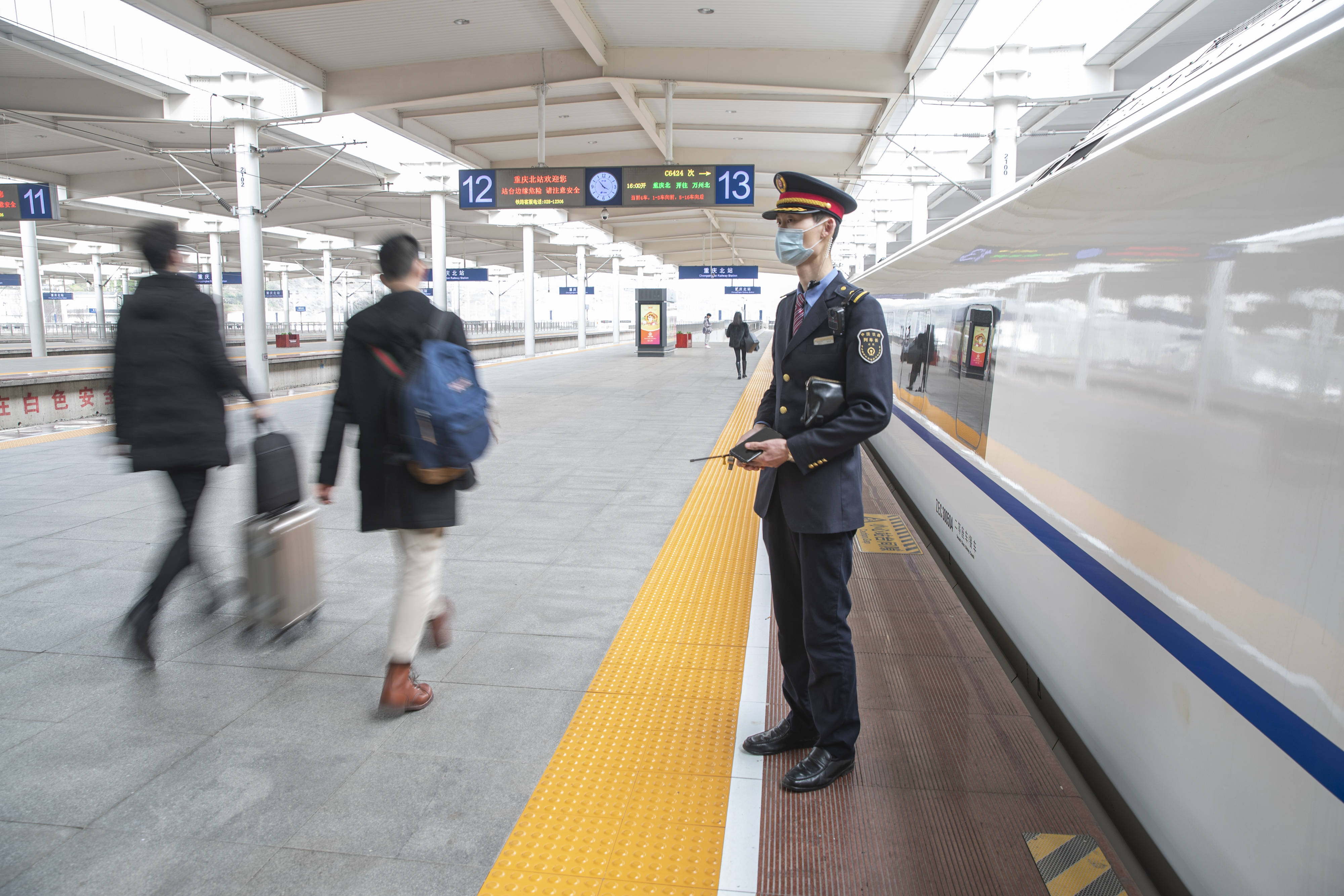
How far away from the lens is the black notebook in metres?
2.49

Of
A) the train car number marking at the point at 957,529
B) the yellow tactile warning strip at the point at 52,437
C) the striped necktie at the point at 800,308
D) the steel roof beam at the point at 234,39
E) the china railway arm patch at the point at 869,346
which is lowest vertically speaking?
the yellow tactile warning strip at the point at 52,437

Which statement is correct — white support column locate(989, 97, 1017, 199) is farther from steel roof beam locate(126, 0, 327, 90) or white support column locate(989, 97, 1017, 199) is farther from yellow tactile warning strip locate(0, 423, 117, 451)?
yellow tactile warning strip locate(0, 423, 117, 451)

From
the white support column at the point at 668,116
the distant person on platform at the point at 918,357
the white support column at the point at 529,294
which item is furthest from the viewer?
the white support column at the point at 529,294

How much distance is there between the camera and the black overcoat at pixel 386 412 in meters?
2.92

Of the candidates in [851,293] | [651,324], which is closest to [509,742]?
[851,293]

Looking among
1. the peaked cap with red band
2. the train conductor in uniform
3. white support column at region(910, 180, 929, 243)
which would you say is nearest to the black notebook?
the train conductor in uniform

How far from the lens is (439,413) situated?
9.25ft

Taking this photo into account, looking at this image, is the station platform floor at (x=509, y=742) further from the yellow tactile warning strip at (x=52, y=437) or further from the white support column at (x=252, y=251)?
the white support column at (x=252, y=251)

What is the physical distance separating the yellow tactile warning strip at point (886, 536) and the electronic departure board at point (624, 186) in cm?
908

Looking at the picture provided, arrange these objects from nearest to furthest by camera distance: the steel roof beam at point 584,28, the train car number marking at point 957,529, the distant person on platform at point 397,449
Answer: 1. the distant person on platform at point 397,449
2. the train car number marking at point 957,529
3. the steel roof beam at point 584,28

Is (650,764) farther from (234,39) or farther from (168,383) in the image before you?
(234,39)

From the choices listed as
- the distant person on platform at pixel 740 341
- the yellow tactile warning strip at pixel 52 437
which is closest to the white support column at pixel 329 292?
the distant person on platform at pixel 740 341

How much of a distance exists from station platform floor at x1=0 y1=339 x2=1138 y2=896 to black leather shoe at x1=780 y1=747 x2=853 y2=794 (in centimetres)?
5

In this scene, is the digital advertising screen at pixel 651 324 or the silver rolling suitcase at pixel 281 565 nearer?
the silver rolling suitcase at pixel 281 565
